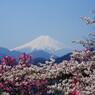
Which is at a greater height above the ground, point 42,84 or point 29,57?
point 29,57

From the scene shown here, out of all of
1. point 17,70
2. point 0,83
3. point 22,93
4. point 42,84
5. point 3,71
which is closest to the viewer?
point 17,70

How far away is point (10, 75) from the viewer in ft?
34.0

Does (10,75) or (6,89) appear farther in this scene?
(6,89)

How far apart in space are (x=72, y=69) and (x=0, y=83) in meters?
5.40

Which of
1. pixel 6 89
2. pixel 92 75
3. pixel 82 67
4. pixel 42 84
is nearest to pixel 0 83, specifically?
pixel 6 89

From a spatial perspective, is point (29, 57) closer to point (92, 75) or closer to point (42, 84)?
point (42, 84)

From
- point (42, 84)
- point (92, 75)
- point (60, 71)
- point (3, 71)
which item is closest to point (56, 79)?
point (60, 71)

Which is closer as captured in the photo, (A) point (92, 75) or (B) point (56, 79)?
(A) point (92, 75)

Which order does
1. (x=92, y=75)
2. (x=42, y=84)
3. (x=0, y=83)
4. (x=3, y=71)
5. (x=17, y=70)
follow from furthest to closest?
(x=42, y=84) → (x=0, y=83) → (x=3, y=71) → (x=17, y=70) → (x=92, y=75)

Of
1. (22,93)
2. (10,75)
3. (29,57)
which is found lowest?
(22,93)

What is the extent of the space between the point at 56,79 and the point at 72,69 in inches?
30.0

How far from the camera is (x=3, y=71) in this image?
37.9ft

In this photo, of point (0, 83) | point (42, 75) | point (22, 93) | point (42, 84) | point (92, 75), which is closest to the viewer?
point (92, 75)

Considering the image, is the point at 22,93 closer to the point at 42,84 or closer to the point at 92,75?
the point at 42,84
